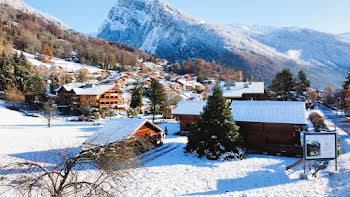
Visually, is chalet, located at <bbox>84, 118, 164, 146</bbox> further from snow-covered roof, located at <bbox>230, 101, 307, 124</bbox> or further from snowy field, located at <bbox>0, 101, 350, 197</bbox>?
snow-covered roof, located at <bbox>230, 101, 307, 124</bbox>

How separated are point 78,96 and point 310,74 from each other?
547 ft

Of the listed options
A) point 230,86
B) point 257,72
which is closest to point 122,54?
point 257,72

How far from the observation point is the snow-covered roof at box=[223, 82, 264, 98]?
4387 centimetres

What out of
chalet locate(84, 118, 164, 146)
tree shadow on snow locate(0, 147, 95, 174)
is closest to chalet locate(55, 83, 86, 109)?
tree shadow on snow locate(0, 147, 95, 174)

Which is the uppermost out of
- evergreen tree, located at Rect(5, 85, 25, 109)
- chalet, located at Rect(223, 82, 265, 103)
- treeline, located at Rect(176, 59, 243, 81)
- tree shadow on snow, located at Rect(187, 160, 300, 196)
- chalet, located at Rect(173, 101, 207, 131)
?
treeline, located at Rect(176, 59, 243, 81)

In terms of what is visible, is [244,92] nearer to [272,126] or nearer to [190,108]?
[190,108]

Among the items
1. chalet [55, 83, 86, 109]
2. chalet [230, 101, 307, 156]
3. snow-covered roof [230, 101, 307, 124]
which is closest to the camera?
chalet [230, 101, 307, 156]

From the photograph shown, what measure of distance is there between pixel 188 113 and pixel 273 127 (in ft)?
38.2

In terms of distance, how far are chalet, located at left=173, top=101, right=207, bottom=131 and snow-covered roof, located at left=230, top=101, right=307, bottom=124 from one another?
642 cm

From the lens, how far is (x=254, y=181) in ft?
55.1

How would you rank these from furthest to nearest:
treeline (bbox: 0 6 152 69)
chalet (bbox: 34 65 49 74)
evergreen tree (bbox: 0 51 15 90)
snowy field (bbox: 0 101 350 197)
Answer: treeline (bbox: 0 6 152 69) < chalet (bbox: 34 65 49 74) < evergreen tree (bbox: 0 51 15 90) < snowy field (bbox: 0 101 350 197)

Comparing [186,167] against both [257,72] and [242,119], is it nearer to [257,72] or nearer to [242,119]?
[242,119]

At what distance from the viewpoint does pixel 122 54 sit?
484 ft

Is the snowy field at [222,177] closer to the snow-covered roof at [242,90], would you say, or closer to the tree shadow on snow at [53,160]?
the tree shadow on snow at [53,160]
